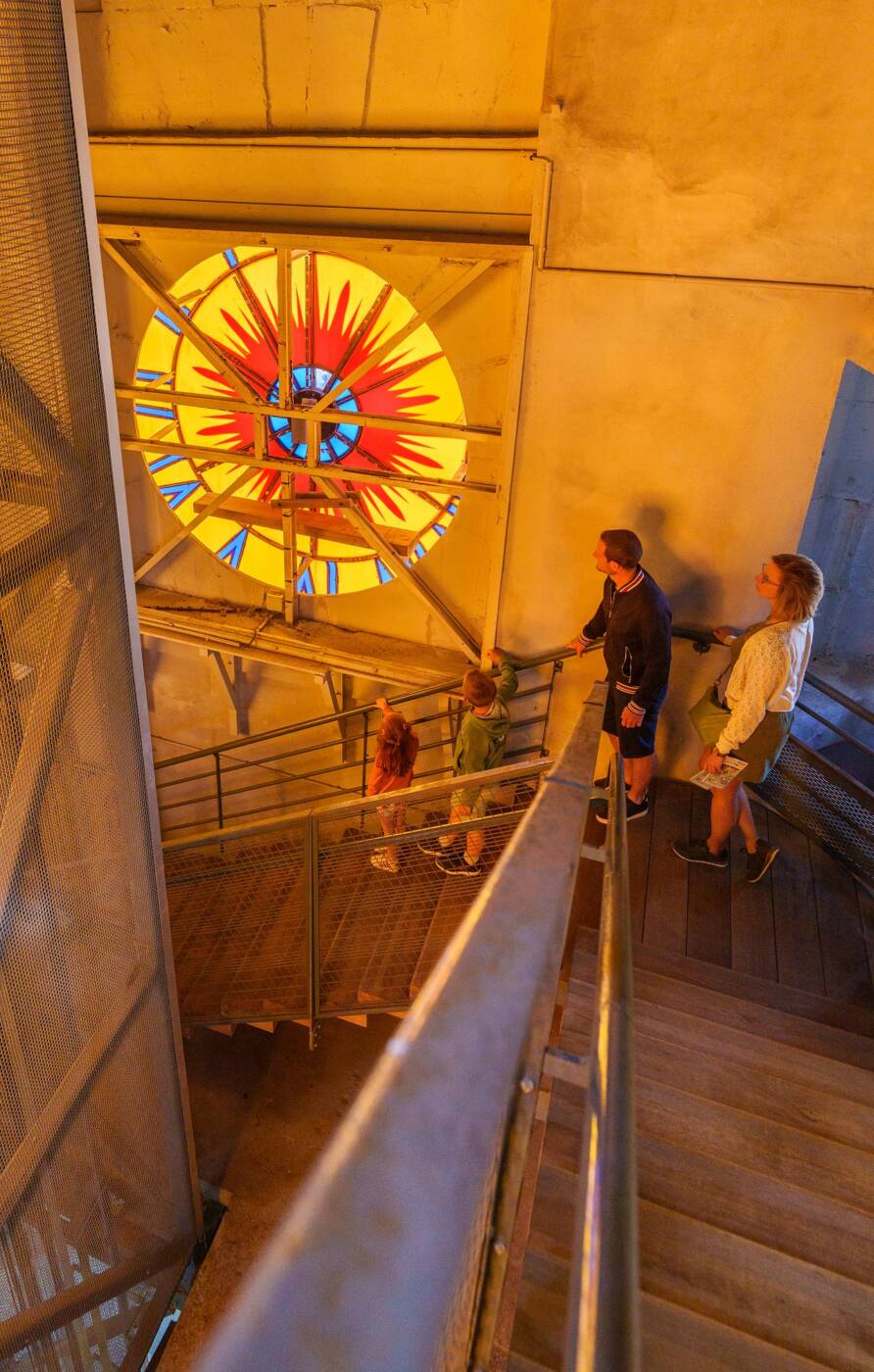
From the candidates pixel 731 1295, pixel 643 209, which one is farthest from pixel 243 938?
pixel 643 209

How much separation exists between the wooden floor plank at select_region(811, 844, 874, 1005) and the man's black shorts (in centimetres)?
95

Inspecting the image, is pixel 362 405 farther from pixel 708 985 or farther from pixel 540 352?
pixel 708 985

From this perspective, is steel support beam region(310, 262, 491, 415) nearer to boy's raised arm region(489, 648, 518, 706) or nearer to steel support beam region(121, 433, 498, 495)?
steel support beam region(121, 433, 498, 495)

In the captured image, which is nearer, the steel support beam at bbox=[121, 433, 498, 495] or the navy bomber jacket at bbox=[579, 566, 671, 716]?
the navy bomber jacket at bbox=[579, 566, 671, 716]

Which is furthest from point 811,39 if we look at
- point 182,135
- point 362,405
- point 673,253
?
point 182,135

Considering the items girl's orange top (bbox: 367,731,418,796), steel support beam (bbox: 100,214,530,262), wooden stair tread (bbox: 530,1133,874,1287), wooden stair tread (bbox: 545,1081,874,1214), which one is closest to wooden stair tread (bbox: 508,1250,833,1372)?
wooden stair tread (bbox: 530,1133,874,1287)

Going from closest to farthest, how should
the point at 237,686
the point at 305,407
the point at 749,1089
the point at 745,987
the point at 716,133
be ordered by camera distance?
the point at 749,1089
the point at 745,987
the point at 716,133
the point at 305,407
the point at 237,686

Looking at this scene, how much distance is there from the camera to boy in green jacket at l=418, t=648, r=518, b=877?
12.8 ft

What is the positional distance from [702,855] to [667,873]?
0.66 ft

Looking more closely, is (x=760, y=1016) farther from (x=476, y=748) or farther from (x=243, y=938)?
(x=243, y=938)

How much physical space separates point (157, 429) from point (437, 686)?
2424 millimetres

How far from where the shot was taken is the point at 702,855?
3.80m

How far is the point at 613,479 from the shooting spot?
412 centimetres

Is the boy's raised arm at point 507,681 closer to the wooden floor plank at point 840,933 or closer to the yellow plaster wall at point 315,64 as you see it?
the wooden floor plank at point 840,933
